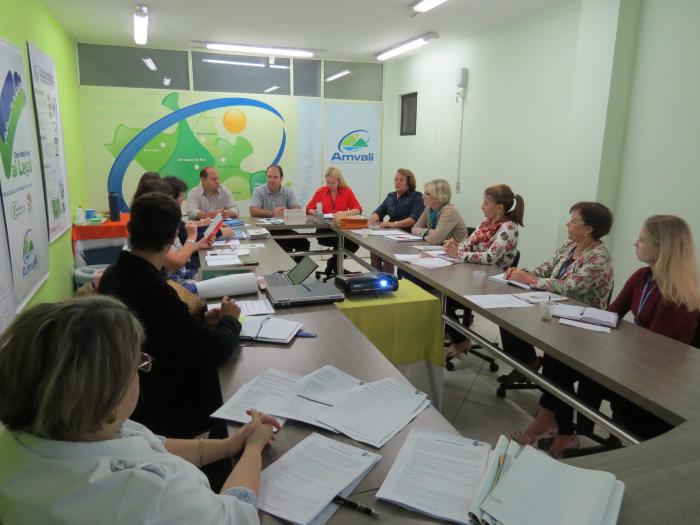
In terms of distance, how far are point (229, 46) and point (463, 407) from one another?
17.5 feet

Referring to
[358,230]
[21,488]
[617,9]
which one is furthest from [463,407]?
[617,9]

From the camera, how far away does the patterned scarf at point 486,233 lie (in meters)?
3.41

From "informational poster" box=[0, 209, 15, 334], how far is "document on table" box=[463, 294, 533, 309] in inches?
102

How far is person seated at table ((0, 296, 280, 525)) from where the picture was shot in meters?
0.66

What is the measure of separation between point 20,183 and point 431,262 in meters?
2.85

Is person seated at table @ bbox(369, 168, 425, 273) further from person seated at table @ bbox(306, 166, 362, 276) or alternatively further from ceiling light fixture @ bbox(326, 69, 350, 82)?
ceiling light fixture @ bbox(326, 69, 350, 82)

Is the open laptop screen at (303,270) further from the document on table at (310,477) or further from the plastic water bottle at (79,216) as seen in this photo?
the plastic water bottle at (79,216)

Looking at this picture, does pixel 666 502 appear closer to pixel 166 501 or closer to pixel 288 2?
pixel 166 501

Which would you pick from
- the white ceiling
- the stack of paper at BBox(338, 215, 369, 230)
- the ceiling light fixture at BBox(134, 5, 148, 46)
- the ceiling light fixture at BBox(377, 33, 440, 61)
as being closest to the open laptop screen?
the stack of paper at BBox(338, 215, 369, 230)

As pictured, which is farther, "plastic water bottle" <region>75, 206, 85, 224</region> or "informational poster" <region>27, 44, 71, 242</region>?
"plastic water bottle" <region>75, 206, 85, 224</region>

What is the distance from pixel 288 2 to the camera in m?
4.26

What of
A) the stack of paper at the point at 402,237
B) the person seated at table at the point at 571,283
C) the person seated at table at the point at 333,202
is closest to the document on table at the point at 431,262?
the person seated at table at the point at 571,283

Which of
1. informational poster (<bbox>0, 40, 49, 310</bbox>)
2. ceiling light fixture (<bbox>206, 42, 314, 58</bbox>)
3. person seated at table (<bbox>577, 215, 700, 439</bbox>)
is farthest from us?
ceiling light fixture (<bbox>206, 42, 314, 58</bbox>)

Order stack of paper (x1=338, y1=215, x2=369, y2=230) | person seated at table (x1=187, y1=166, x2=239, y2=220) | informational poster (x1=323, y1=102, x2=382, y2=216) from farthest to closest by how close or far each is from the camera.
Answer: informational poster (x1=323, y1=102, x2=382, y2=216) → person seated at table (x1=187, y1=166, x2=239, y2=220) → stack of paper (x1=338, y1=215, x2=369, y2=230)
